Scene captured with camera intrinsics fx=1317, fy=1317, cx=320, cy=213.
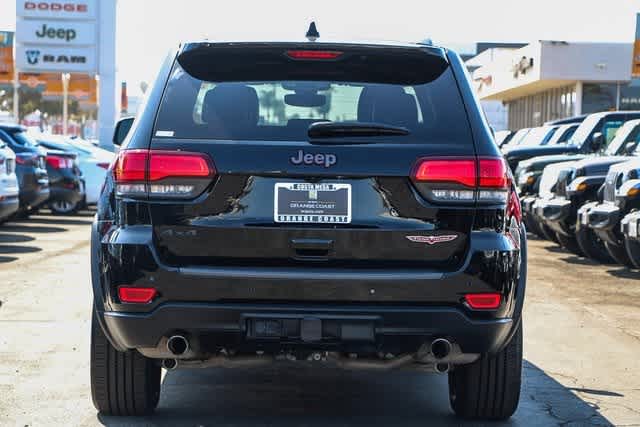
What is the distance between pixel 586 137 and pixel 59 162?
960 cm

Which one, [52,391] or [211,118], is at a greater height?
[211,118]

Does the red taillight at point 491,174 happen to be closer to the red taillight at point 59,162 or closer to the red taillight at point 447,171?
the red taillight at point 447,171

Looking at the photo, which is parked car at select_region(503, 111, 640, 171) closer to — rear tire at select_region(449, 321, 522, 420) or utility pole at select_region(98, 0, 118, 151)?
rear tire at select_region(449, 321, 522, 420)

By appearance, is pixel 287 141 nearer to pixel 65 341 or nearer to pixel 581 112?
pixel 65 341

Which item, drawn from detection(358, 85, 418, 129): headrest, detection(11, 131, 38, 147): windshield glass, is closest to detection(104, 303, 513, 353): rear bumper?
detection(358, 85, 418, 129): headrest

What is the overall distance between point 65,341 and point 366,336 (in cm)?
390

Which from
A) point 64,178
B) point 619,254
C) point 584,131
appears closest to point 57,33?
point 64,178

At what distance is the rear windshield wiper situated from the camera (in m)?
5.47

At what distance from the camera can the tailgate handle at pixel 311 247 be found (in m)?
5.35

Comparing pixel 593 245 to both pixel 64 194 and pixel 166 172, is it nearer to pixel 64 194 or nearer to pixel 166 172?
pixel 166 172

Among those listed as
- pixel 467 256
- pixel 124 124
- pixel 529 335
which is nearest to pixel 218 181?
pixel 467 256

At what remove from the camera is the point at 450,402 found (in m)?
6.67

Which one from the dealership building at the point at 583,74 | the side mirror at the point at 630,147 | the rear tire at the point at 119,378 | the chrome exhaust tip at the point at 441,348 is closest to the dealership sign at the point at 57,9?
the dealership building at the point at 583,74

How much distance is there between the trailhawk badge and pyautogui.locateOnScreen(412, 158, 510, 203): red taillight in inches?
5.9
